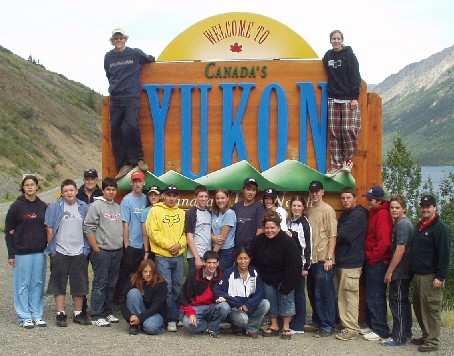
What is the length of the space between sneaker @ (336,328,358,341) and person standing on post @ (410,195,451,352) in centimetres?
78

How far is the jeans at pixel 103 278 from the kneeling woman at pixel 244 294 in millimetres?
1310

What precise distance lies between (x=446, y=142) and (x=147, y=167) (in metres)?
201

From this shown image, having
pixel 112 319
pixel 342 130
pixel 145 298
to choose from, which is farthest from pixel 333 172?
pixel 112 319

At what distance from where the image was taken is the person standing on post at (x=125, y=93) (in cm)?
853

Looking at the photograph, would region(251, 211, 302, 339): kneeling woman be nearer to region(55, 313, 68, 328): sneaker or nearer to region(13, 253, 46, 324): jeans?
region(55, 313, 68, 328): sneaker

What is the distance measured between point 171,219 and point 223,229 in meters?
0.63

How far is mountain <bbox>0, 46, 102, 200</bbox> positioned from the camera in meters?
34.0

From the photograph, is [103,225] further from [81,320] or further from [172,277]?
[81,320]

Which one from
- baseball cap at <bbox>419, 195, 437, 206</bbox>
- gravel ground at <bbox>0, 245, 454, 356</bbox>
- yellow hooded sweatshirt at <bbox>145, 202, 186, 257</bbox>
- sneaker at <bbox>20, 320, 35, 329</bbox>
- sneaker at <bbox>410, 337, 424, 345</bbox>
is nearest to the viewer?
gravel ground at <bbox>0, 245, 454, 356</bbox>

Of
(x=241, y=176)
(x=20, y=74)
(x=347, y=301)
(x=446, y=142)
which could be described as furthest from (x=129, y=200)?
(x=446, y=142)

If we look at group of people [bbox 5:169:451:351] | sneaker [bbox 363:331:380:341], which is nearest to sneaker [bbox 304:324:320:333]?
group of people [bbox 5:169:451:351]

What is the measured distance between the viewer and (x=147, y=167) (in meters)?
8.76

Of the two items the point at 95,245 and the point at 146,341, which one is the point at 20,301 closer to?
the point at 95,245

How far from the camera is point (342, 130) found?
835 cm
